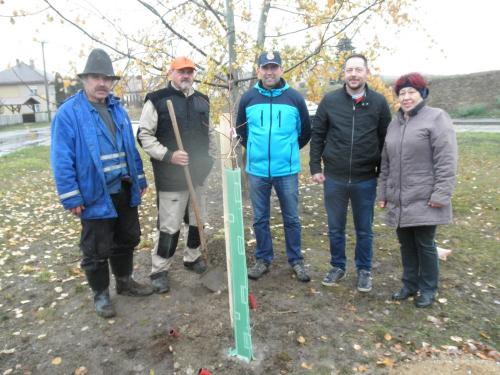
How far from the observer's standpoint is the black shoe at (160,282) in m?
4.15

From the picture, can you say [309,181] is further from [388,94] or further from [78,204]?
[78,204]

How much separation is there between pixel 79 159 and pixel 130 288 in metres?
1.46

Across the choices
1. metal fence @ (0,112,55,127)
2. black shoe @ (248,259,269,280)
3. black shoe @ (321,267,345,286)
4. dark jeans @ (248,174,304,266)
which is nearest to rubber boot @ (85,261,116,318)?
black shoe @ (248,259,269,280)

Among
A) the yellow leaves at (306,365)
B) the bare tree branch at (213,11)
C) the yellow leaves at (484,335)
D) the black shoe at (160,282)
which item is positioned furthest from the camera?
the bare tree branch at (213,11)

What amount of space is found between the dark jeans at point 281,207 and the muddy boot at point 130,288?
1.24 metres

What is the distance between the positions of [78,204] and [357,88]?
2.61m

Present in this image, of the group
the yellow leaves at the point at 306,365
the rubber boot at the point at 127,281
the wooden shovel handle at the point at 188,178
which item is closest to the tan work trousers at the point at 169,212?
the wooden shovel handle at the point at 188,178

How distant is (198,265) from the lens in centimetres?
459

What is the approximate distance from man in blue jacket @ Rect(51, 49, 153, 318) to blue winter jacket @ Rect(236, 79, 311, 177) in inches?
45.8

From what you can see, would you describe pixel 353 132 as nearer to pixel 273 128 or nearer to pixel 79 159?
pixel 273 128

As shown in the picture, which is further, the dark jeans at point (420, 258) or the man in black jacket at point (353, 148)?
the man in black jacket at point (353, 148)

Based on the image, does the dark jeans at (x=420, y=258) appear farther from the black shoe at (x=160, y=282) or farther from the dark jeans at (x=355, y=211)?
the black shoe at (x=160, y=282)

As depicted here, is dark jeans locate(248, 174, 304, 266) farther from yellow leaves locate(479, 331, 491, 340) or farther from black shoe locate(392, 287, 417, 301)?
yellow leaves locate(479, 331, 491, 340)

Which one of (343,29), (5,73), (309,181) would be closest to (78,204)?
(343,29)
